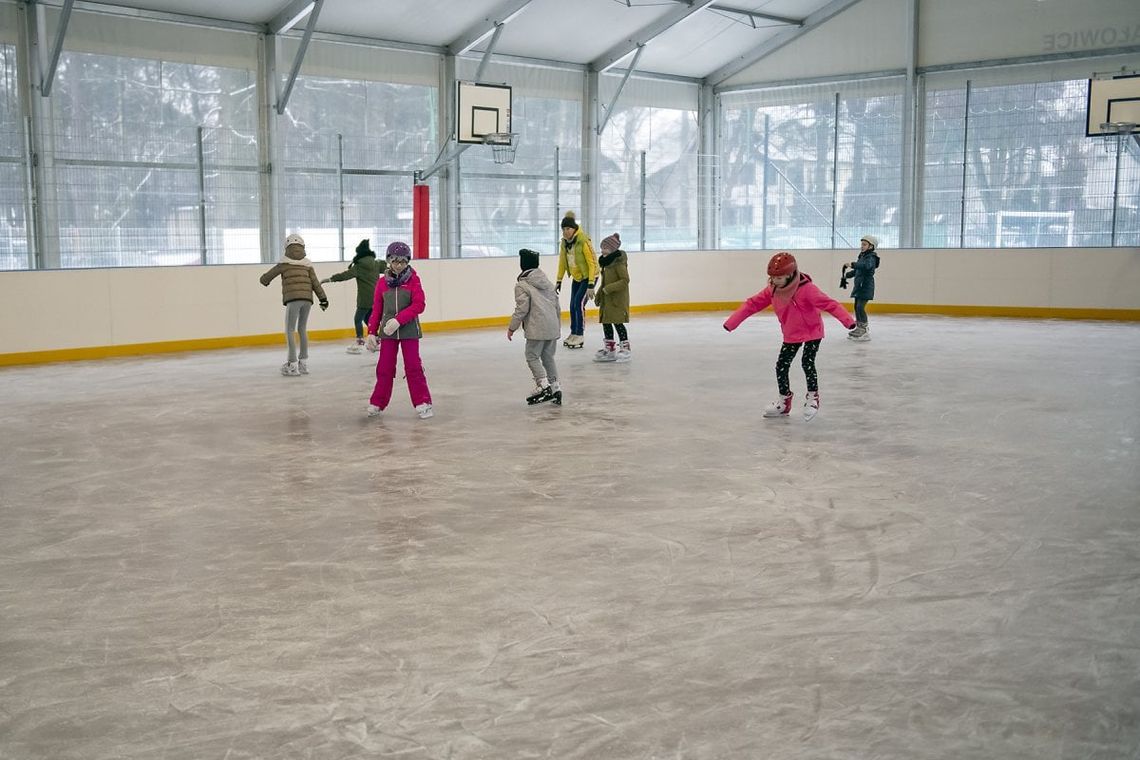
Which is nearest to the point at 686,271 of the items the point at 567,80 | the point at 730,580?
the point at 567,80

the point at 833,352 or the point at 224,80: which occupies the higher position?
the point at 224,80

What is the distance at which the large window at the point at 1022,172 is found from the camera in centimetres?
1802

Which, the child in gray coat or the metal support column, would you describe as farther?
the metal support column

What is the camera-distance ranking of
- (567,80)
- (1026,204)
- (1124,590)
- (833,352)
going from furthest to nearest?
1. (567,80)
2. (1026,204)
3. (833,352)
4. (1124,590)

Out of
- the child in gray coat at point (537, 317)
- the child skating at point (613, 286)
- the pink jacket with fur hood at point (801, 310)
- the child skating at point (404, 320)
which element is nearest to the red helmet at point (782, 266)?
the pink jacket with fur hood at point (801, 310)

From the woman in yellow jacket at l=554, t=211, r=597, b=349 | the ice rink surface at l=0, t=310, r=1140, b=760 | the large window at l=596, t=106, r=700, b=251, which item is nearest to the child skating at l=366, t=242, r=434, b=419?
the ice rink surface at l=0, t=310, r=1140, b=760

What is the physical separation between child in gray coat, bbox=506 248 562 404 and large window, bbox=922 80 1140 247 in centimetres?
1215

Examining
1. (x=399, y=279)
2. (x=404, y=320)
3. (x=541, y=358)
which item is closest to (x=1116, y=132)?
(x=541, y=358)

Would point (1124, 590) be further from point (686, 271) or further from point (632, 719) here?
point (686, 271)

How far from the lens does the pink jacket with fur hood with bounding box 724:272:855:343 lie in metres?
8.45

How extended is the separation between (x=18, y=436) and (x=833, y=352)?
28.5 feet

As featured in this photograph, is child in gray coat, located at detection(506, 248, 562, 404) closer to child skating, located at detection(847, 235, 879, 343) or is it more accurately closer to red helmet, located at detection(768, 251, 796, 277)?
red helmet, located at detection(768, 251, 796, 277)

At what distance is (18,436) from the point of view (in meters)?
8.17

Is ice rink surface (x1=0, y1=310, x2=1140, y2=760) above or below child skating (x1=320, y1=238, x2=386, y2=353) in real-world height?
below
